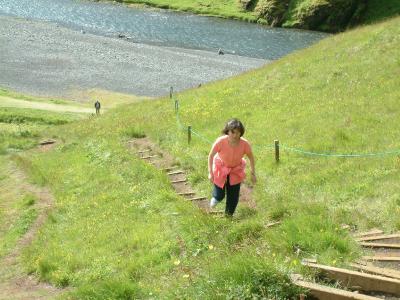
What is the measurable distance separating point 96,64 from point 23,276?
204 ft

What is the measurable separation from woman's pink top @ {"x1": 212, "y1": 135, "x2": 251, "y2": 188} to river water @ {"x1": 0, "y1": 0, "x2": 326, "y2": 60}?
67.2 meters

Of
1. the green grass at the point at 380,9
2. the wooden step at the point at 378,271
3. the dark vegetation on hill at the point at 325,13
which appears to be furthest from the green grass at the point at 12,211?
the green grass at the point at 380,9

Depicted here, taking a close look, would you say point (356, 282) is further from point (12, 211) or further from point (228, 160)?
point (12, 211)

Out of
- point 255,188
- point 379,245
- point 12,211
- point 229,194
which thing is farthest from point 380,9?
point 379,245

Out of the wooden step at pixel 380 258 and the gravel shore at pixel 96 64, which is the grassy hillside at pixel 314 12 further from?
the wooden step at pixel 380 258

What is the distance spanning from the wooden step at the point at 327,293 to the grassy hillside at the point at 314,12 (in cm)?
9820

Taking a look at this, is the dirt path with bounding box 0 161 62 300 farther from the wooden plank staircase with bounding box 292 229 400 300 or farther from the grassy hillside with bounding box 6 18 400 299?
the wooden plank staircase with bounding box 292 229 400 300

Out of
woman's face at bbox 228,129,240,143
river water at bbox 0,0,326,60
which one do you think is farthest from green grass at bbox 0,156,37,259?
river water at bbox 0,0,326,60

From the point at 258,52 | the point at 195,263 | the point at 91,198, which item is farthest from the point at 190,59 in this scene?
the point at 195,263

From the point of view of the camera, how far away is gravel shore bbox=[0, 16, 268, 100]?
6512 cm

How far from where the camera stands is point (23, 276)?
14984 mm

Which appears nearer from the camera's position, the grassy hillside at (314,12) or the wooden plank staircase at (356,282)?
the wooden plank staircase at (356,282)

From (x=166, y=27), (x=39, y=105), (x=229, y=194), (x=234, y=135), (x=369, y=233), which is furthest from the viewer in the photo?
(x=166, y=27)

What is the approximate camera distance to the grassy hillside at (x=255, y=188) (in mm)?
9445
